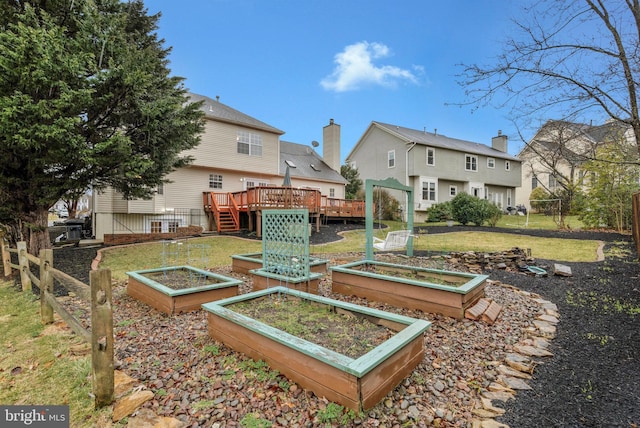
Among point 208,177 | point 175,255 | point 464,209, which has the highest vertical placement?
point 208,177

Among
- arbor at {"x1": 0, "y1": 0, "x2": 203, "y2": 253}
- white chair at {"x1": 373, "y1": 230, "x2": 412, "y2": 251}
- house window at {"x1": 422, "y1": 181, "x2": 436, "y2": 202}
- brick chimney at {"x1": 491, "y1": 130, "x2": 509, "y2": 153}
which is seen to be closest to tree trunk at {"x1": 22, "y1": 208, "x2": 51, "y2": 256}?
arbor at {"x1": 0, "y1": 0, "x2": 203, "y2": 253}

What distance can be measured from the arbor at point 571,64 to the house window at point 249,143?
13.7 metres

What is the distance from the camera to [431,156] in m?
21.8

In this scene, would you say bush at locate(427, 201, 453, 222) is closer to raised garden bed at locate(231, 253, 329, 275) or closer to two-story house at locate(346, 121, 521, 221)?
two-story house at locate(346, 121, 521, 221)

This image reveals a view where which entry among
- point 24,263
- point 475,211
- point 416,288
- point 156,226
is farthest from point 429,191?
point 24,263

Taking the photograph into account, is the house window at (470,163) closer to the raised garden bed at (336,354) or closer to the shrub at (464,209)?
the shrub at (464,209)

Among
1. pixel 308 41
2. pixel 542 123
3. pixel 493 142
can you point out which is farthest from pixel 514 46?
pixel 493 142

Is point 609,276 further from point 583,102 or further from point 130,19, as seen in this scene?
point 130,19

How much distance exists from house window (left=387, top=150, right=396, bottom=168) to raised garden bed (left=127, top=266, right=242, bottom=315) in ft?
61.6

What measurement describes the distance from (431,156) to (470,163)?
442 centimetres

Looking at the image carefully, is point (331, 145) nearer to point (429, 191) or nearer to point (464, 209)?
point (429, 191)

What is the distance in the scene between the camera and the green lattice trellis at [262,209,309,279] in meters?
4.83

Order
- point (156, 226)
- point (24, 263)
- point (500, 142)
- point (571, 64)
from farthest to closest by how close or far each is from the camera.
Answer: point (500, 142), point (156, 226), point (24, 263), point (571, 64)

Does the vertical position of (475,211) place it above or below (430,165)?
below
